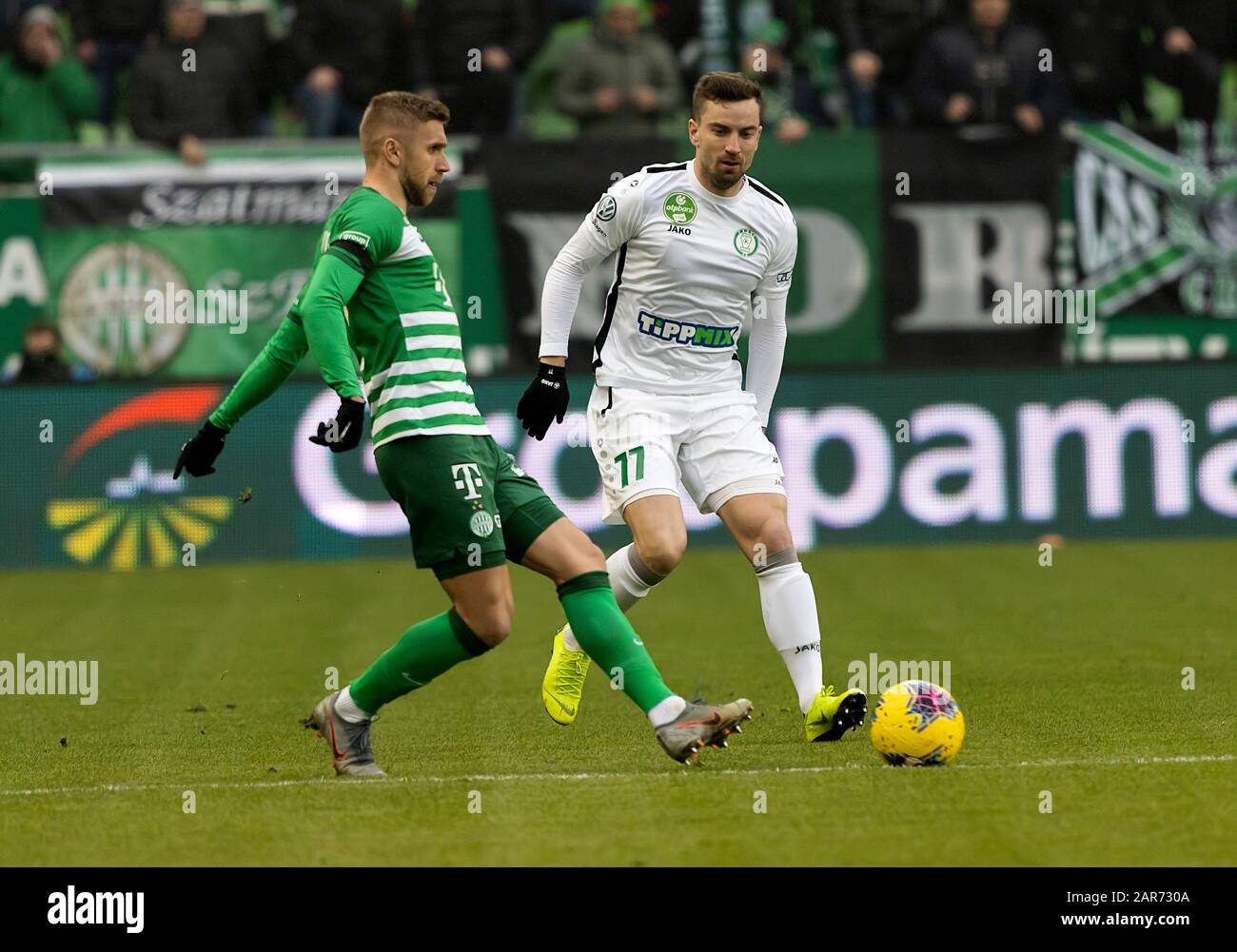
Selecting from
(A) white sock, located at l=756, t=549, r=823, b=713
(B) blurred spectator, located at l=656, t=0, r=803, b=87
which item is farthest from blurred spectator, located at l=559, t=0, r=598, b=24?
(A) white sock, located at l=756, t=549, r=823, b=713

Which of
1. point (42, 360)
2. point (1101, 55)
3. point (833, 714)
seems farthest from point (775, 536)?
point (1101, 55)

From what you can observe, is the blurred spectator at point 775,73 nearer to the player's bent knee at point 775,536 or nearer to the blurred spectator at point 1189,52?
the blurred spectator at point 1189,52

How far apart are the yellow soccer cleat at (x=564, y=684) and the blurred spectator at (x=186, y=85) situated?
30.8ft

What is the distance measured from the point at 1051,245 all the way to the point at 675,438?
366 inches

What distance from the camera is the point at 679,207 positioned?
7703 mm

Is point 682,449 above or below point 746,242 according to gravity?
below

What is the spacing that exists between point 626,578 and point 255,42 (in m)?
10.3

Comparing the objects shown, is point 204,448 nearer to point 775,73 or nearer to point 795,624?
point 795,624

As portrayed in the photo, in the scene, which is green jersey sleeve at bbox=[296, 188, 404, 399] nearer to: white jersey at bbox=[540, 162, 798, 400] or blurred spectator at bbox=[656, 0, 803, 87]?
white jersey at bbox=[540, 162, 798, 400]

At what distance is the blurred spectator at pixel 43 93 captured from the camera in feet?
55.5

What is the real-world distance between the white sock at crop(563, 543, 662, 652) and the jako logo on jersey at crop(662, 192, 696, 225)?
122 cm

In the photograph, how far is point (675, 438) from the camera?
7727 millimetres

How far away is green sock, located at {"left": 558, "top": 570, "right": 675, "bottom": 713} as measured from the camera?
660 cm

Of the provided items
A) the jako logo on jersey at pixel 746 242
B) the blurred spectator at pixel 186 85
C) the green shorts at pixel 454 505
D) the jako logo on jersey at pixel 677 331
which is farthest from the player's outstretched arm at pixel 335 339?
the blurred spectator at pixel 186 85
